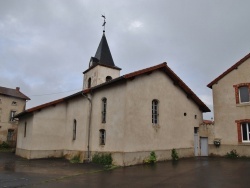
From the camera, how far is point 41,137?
62.3 ft

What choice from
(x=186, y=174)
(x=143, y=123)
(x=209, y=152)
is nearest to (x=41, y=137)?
(x=143, y=123)

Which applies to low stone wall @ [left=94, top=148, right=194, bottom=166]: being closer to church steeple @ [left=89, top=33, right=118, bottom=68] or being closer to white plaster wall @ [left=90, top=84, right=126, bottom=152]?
white plaster wall @ [left=90, top=84, right=126, bottom=152]

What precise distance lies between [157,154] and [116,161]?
10.4 feet

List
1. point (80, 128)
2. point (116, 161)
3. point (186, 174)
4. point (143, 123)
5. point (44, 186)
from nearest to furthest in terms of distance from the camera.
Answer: point (44, 186), point (186, 174), point (116, 161), point (143, 123), point (80, 128)

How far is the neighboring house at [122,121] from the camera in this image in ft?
48.8

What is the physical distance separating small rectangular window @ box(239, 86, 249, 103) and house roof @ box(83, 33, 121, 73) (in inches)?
551

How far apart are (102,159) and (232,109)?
36.1ft

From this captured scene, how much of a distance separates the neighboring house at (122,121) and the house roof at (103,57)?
25.8 feet

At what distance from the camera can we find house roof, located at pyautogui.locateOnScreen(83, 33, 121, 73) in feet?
88.8

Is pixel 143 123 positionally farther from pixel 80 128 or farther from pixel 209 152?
pixel 209 152

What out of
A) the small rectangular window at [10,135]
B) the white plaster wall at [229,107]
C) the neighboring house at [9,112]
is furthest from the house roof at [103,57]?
the small rectangular window at [10,135]

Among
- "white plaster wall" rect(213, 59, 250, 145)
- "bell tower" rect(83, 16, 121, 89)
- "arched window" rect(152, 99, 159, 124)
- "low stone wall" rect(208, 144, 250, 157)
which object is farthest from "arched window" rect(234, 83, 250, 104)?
"bell tower" rect(83, 16, 121, 89)

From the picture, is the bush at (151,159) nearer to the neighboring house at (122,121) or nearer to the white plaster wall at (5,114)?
the neighboring house at (122,121)

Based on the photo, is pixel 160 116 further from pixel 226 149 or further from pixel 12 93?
pixel 12 93
